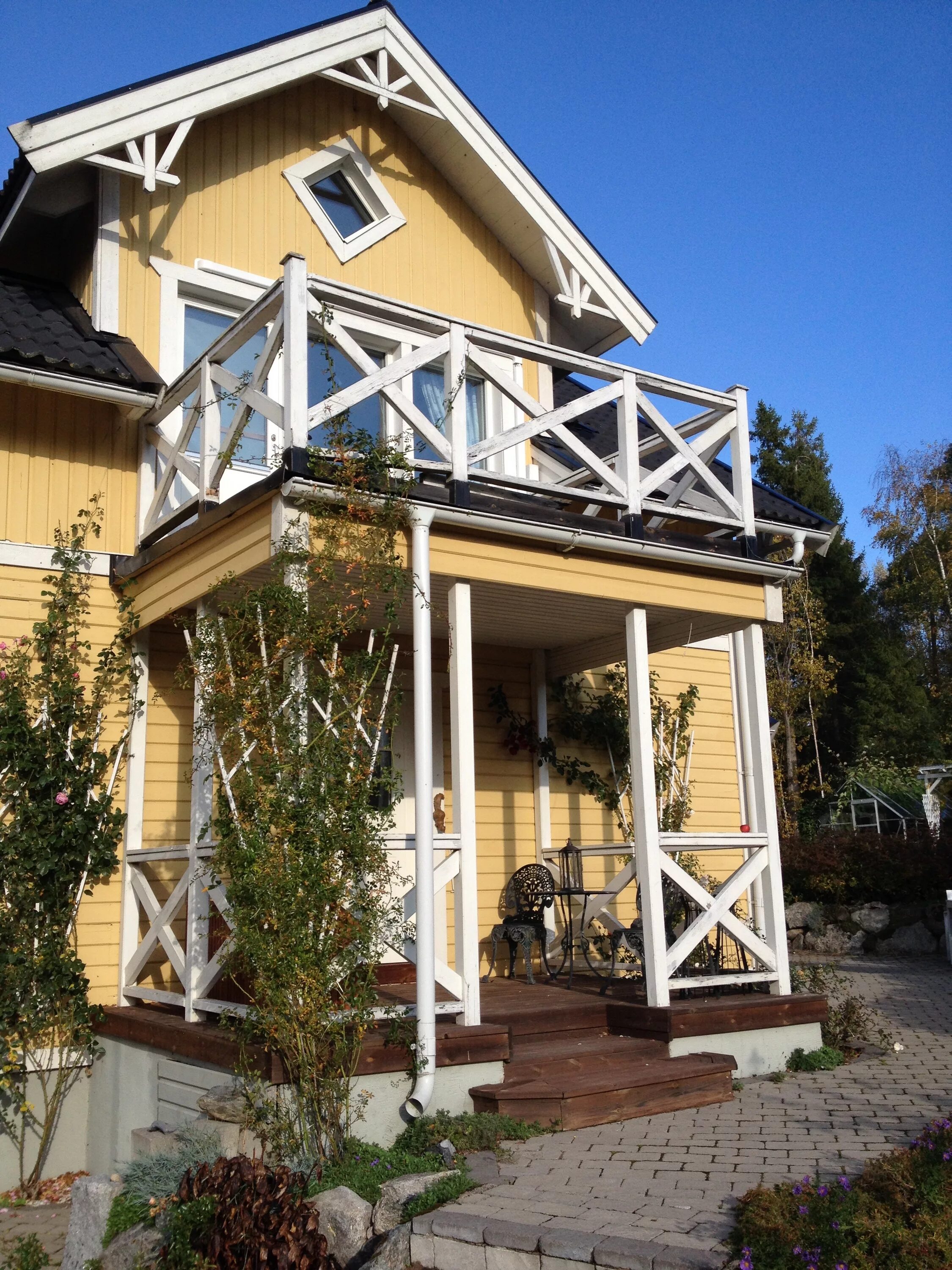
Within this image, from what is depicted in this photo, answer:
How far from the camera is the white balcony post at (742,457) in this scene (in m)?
8.27

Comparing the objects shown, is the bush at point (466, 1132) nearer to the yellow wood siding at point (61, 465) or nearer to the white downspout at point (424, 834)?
the white downspout at point (424, 834)

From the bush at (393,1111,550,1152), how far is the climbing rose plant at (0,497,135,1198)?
9.72ft

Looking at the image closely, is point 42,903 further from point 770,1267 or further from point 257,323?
point 770,1267

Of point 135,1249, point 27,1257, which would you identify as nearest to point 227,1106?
point 135,1249

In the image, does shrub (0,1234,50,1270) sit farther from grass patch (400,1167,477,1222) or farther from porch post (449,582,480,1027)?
porch post (449,582,480,1027)

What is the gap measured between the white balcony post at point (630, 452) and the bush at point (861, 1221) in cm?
424

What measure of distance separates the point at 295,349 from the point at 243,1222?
4.30 metres

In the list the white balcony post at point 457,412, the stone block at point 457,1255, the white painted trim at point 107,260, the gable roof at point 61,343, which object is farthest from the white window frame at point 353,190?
the stone block at point 457,1255

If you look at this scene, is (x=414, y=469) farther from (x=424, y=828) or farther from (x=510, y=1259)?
(x=510, y=1259)

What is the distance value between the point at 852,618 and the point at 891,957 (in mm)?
18553

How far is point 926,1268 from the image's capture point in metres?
3.50

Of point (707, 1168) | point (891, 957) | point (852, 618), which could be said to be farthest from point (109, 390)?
point (852, 618)

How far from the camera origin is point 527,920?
8797mm

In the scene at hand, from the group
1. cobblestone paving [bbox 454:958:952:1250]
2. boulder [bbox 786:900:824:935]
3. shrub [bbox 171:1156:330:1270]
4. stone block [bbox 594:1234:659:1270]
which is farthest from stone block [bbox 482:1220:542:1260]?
boulder [bbox 786:900:824:935]
